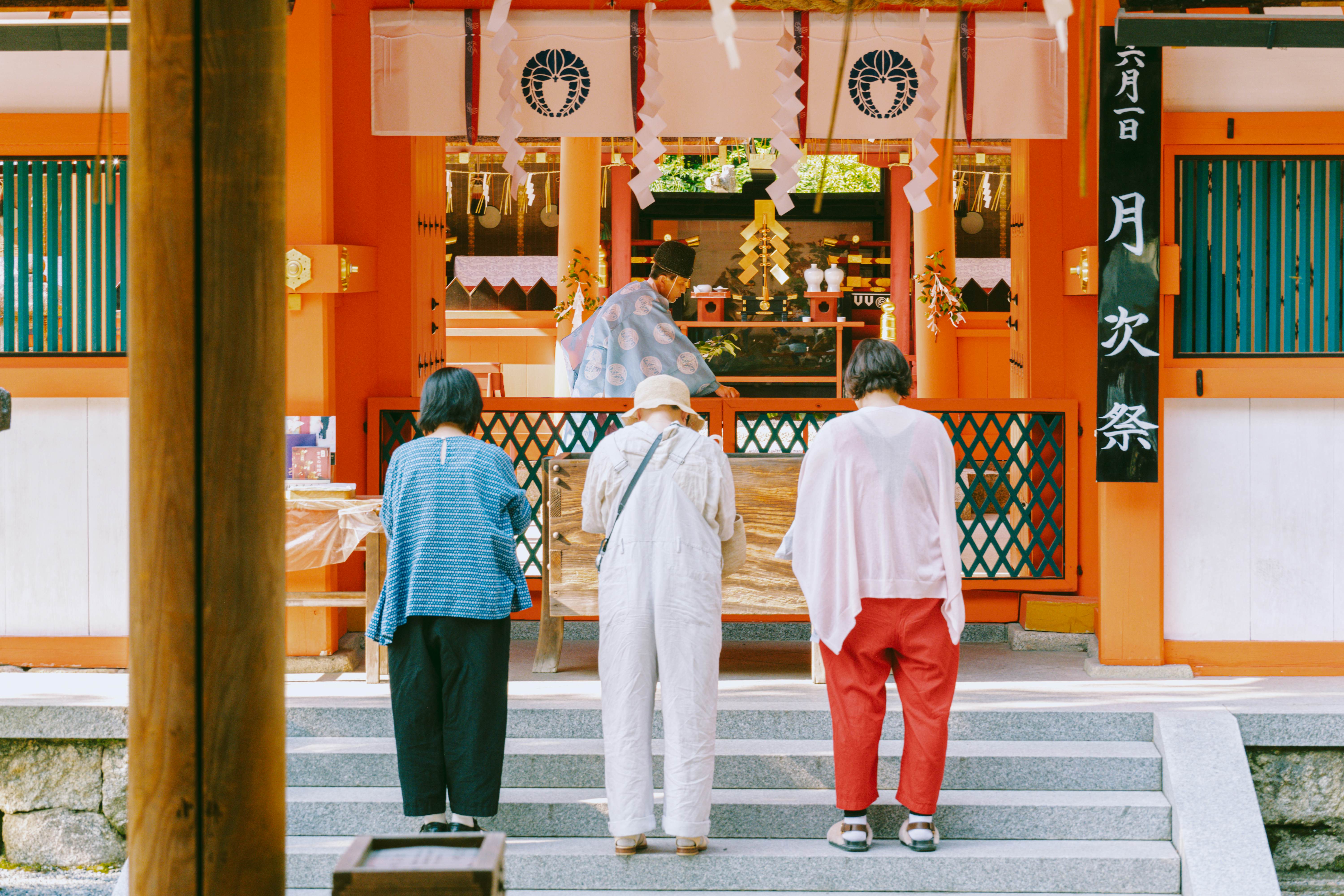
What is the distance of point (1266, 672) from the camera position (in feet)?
19.3

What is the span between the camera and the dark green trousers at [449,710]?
4.07 metres

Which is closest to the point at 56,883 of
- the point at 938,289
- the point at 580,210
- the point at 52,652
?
the point at 52,652

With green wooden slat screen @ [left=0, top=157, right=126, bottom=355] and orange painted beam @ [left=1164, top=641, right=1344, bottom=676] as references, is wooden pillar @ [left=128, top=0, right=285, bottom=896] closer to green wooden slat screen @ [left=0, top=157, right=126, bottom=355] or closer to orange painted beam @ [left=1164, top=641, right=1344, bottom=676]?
green wooden slat screen @ [left=0, top=157, right=126, bottom=355]

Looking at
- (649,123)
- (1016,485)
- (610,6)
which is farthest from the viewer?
(1016,485)

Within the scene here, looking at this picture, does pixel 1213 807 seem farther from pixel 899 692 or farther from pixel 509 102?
pixel 509 102

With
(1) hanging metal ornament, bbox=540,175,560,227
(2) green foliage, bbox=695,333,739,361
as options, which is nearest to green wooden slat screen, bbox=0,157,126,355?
(2) green foliage, bbox=695,333,739,361

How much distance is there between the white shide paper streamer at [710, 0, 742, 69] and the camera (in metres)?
1.48

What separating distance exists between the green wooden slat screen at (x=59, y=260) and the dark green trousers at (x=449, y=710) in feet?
9.63

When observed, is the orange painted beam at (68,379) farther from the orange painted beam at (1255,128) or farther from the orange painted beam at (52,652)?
the orange painted beam at (1255,128)

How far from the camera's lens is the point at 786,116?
20.3ft

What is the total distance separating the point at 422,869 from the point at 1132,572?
4711 mm

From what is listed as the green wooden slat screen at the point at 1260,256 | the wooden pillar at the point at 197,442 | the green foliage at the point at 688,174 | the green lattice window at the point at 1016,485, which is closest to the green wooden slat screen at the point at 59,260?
the green lattice window at the point at 1016,485

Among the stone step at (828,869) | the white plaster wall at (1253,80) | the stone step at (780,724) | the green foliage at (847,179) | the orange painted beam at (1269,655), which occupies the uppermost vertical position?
the green foliage at (847,179)

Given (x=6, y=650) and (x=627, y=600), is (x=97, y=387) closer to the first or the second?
(x=6, y=650)
